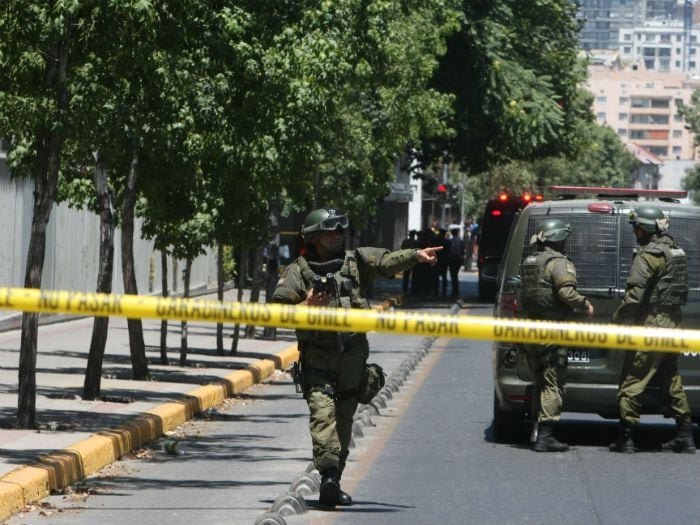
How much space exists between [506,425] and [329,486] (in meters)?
4.04

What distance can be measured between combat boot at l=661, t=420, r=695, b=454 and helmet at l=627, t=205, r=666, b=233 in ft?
5.07

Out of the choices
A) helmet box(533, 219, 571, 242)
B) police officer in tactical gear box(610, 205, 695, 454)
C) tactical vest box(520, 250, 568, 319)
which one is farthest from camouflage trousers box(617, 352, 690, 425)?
helmet box(533, 219, 571, 242)

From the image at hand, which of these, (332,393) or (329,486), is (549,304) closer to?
(332,393)

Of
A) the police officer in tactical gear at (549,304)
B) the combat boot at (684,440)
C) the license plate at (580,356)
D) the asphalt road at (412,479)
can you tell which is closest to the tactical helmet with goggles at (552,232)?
the police officer in tactical gear at (549,304)

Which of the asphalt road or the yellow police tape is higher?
the yellow police tape

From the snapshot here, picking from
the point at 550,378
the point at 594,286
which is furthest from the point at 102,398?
the point at 594,286

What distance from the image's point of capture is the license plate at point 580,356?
12523 millimetres

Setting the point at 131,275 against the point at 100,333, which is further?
the point at 131,275

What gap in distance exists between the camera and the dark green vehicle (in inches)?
490

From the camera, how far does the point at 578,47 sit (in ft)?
148

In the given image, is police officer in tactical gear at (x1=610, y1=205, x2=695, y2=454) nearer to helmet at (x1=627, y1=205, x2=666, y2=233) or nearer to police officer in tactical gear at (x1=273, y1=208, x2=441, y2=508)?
helmet at (x1=627, y1=205, x2=666, y2=233)

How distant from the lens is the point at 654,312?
12.1m

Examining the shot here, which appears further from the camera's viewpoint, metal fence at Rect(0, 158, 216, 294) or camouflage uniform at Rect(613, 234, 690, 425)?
metal fence at Rect(0, 158, 216, 294)

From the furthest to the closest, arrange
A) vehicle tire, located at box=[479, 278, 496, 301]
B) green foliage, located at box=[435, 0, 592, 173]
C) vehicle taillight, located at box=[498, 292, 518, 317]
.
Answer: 1. vehicle tire, located at box=[479, 278, 496, 301]
2. green foliage, located at box=[435, 0, 592, 173]
3. vehicle taillight, located at box=[498, 292, 518, 317]
